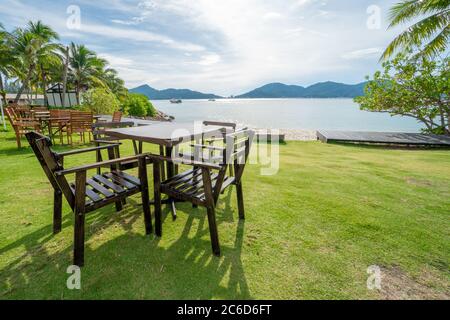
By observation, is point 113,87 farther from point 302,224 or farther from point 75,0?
point 302,224

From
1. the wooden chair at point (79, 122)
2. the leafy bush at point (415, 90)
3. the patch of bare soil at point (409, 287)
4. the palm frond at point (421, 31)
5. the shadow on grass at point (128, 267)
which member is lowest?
the patch of bare soil at point (409, 287)

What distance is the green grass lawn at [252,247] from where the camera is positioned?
1.71 metres

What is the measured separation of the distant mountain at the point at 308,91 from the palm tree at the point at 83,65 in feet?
437

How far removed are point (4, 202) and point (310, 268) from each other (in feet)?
13.3

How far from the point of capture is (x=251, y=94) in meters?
180

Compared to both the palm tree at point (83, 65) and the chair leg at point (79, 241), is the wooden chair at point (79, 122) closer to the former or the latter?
the chair leg at point (79, 241)

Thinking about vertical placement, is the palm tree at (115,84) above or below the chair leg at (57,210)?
above

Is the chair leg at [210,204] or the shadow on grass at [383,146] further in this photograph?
the shadow on grass at [383,146]

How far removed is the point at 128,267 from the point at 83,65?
32.4m

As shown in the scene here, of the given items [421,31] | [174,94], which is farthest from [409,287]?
[174,94]

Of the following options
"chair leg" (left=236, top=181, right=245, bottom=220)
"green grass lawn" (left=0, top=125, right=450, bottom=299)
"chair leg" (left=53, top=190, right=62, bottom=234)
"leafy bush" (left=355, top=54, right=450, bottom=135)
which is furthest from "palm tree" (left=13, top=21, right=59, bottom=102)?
"leafy bush" (left=355, top=54, right=450, bottom=135)

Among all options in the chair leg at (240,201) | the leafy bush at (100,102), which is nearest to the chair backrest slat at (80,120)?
the chair leg at (240,201)

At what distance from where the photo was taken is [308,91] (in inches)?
6211
